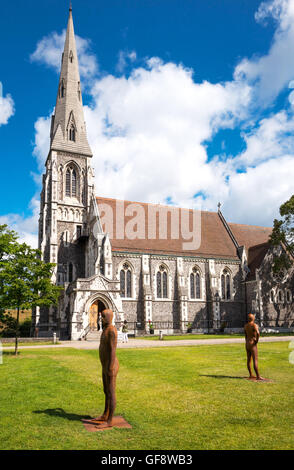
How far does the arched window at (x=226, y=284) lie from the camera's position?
38447 mm

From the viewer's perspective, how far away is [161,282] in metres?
35.7

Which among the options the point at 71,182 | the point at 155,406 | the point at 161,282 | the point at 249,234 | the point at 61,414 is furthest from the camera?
the point at 249,234

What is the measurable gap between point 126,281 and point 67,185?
13.1 metres

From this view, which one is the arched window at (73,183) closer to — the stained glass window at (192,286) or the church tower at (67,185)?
the church tower at (67,185)

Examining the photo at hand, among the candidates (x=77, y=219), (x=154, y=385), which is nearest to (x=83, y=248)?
(x=77, y=219)

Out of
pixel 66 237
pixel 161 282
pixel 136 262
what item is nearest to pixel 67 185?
pixel 66 237

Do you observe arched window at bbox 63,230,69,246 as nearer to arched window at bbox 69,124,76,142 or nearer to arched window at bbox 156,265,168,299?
arched window at bbox 156,265,168,299

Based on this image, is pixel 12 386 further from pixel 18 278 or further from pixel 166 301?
pixel 166 301

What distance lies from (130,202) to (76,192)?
6043 mm

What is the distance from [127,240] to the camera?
35312 millimetres

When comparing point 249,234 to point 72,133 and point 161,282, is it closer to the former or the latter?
point 161,282

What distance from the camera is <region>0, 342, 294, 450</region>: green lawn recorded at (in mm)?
5410

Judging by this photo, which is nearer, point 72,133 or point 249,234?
point 72,133

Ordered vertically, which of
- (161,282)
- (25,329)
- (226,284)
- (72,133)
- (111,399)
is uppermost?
(72,133)
